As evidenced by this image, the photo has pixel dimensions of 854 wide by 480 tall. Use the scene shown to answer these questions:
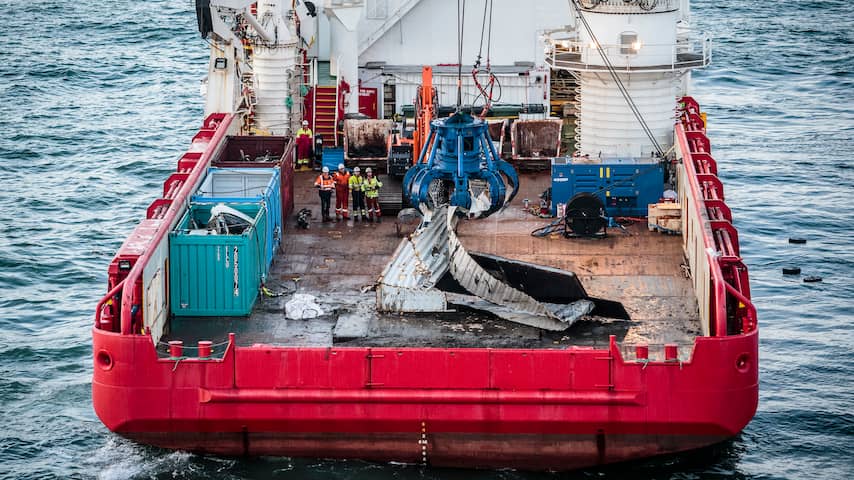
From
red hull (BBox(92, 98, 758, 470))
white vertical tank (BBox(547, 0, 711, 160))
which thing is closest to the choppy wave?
red hull (BBox(92, 98, 758, 470))

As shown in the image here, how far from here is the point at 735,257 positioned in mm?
31641

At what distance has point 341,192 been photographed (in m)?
41.1

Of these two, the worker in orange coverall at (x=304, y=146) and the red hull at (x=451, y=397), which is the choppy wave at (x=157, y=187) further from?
the worker in orange coverall at (x=304, y=146)

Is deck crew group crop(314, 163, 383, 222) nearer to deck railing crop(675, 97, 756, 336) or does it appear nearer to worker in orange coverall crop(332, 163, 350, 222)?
worker in orange coverall crop(332, 163, 350, 222)

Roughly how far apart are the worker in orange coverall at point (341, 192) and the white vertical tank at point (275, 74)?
6.81 meters

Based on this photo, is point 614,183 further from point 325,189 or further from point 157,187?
point 157,187

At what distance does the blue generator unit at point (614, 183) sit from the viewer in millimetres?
41062

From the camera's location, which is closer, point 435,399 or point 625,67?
point 435,399

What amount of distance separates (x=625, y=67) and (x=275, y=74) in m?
11.3

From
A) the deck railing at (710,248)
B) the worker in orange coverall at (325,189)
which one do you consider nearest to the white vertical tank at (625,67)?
the deck railing at (710,248)

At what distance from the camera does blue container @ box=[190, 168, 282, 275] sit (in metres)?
36.6

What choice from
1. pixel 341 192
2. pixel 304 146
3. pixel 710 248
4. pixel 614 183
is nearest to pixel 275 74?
pixel 304 146

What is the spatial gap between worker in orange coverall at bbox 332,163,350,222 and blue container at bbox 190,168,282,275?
6.84 ft

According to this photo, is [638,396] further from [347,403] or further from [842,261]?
[842,261]
